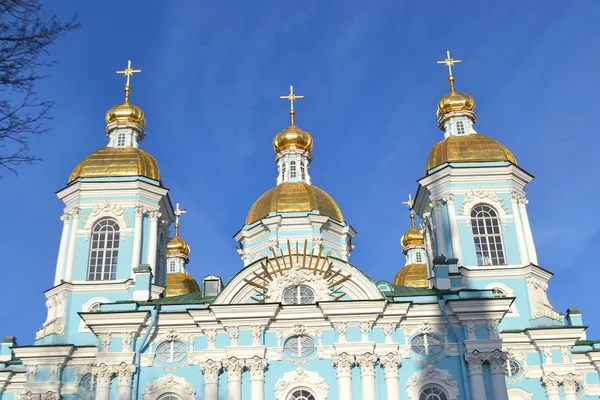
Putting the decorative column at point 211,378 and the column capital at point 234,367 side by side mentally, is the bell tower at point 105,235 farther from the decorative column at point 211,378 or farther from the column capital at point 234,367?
the column capital at point 234,367

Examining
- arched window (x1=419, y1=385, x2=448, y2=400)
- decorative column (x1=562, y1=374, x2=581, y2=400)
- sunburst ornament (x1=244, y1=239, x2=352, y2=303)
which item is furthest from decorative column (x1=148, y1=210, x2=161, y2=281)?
decorative column (x1=562, y1=374, x2=581, y2=400)

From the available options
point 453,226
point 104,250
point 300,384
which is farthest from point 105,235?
point 453,226

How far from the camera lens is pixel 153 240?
80.6 feet

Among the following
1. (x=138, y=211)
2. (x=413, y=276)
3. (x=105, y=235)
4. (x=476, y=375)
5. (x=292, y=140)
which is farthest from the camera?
(x=413, y=276)

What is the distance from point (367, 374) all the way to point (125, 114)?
14.0m

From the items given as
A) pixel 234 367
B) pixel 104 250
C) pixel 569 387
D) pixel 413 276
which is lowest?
pixel 569 387

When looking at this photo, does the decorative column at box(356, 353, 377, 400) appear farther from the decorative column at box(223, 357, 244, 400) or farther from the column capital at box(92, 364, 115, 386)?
the column capital at box(92, 364, 115, 386)

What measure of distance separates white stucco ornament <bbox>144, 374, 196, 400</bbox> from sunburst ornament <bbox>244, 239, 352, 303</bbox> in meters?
2.81

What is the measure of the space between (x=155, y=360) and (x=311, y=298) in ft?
14.3

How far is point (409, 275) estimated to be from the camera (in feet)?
108

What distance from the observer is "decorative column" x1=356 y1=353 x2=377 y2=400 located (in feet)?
62.9

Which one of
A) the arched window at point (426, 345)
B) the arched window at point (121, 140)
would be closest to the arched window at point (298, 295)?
the arched window at point (426, 345)

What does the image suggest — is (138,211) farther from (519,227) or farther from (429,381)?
(519,227)

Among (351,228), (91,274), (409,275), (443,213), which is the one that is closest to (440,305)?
(443,213)
